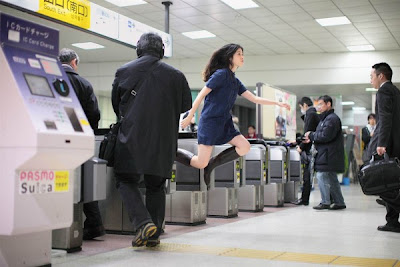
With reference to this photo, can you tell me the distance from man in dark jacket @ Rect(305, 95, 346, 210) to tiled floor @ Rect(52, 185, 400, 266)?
153 centimetres

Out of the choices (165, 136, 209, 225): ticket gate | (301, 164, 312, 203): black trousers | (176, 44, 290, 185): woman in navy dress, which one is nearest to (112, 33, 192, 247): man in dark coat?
(176, 44, 290, 185): woman in navy dress

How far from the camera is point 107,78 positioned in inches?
733

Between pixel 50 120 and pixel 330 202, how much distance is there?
6.49 metres

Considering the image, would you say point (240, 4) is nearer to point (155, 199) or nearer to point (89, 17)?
point (89, 17)

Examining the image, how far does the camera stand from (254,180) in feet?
26.0

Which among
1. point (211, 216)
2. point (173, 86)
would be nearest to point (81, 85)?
point (173, 86)

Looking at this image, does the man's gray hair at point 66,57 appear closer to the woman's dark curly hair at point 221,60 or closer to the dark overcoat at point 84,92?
the dark overcoat at point 84,92

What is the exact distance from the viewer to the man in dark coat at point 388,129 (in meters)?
5.12

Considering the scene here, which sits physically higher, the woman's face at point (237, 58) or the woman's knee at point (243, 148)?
the woman's face at point (237, 58)

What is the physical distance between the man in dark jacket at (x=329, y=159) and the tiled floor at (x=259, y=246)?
1529 millimetres

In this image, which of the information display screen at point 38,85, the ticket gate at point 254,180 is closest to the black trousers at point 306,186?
the ticket gate at point 254,180

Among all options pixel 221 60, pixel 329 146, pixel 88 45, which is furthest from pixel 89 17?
pixel 88 45

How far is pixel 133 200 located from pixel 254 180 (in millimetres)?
4222

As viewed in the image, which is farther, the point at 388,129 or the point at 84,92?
the point at 388,129
